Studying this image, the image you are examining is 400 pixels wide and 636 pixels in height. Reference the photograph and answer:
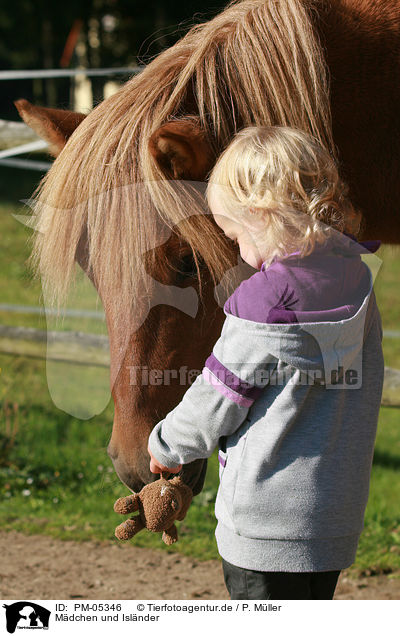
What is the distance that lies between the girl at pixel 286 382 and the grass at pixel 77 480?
126 cm

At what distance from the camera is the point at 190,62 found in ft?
5.38

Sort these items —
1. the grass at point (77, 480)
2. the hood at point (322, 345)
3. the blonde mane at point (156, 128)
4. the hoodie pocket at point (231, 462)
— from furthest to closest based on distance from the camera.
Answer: the grass at point (77, 480), the blonde mane at point (156, 128), the hoodie pocket at point (231, 462), the hood at point (322, 345)

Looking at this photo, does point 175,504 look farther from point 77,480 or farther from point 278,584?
point 77,480

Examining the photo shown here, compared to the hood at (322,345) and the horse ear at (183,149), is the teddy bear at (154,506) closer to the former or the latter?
the hood at (322,345)

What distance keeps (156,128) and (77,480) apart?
2.62 meters

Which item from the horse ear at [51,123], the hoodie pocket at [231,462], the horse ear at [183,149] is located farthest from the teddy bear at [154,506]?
the horse ear at [51,123]

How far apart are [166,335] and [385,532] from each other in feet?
7.15

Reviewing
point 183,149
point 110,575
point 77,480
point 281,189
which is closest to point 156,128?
point 183,149

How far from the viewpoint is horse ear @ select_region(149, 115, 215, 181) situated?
1.47m

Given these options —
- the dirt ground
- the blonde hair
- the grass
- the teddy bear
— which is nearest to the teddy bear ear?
the teddy bear

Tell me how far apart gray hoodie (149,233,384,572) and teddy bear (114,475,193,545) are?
0.22 ft

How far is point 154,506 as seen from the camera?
1475 mm

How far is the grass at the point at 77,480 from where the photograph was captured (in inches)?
126
